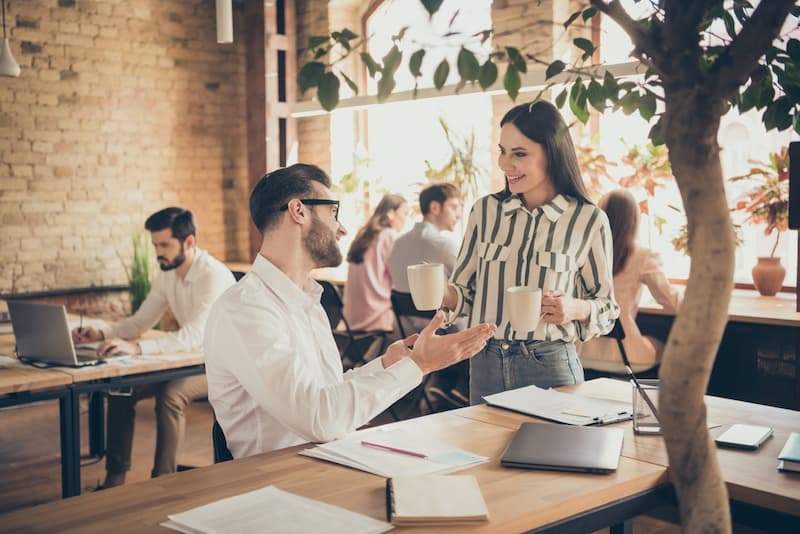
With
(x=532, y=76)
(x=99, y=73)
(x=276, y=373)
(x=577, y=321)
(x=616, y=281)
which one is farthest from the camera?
(x=99, y=73)

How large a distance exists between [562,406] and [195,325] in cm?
206

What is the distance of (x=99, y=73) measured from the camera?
6863 millimetres

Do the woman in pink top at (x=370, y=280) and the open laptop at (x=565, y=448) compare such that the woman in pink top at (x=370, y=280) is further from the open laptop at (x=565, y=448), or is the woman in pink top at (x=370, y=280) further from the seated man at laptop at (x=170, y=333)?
the open laptop at (x=565, y=448)

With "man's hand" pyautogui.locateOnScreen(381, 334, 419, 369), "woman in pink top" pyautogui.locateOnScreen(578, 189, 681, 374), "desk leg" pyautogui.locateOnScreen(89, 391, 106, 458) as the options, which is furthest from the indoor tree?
"desk leg" pyautogui.locateOnScreen(89, 391, 106, 458)

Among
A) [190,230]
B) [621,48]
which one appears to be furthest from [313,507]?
[621,48]

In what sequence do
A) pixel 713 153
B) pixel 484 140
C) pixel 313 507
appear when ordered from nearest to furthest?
pixel 713 153 → pixel 313 507 → pixel 484 140

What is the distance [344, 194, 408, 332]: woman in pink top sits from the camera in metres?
5.34

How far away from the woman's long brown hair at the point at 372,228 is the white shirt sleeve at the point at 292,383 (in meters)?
3.35

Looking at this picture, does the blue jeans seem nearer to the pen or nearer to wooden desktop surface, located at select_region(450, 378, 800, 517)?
wooden desktop surface, located at select_region(450, 378, 800, 517)

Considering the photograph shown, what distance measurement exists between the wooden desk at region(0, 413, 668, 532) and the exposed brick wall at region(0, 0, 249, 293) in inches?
216

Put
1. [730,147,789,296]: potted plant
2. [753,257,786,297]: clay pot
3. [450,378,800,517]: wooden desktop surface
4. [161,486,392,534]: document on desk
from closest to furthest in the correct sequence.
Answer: [161,486,392,534]: document on desk → [450,378,800,517]: wooden desktop surface → [730,147,789,296]: potted plant → [753,257,786,297]: clay pot

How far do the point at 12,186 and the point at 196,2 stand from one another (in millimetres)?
2276

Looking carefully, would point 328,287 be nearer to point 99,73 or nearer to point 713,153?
point 99,73

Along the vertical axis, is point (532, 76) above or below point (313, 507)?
above
